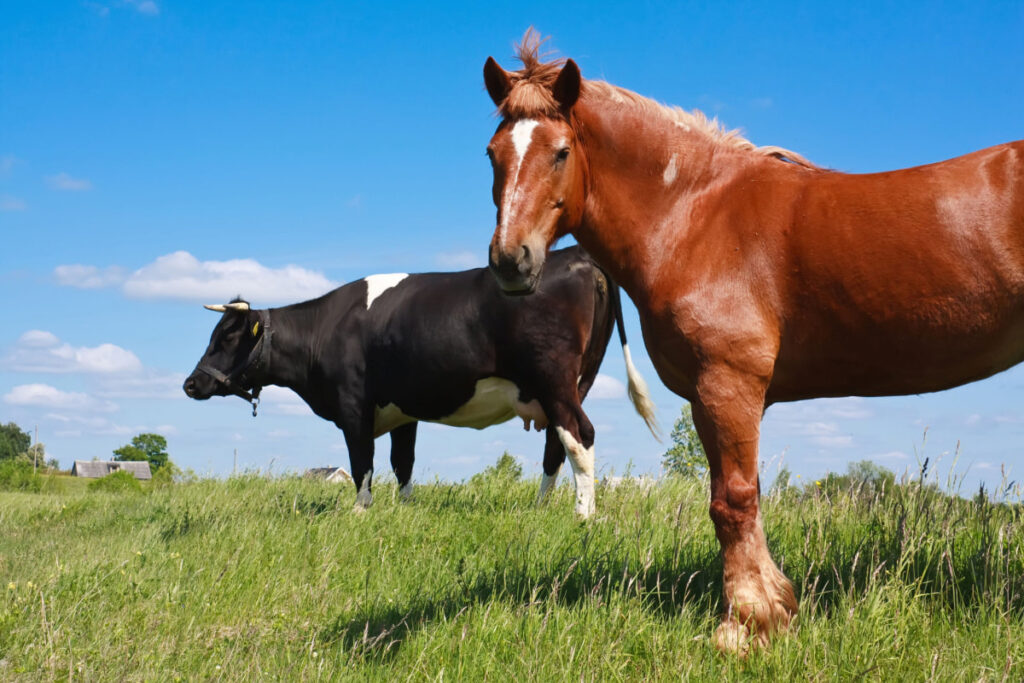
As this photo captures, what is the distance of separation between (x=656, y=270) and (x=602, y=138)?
29.5 inches

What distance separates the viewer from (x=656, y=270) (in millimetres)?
4148

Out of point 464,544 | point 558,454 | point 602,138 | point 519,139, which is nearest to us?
point 519,139

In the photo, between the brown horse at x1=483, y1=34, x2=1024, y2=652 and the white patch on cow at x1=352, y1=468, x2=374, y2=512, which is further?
the white patch on cow at x1=352, y1=468, x2=374, y2=512

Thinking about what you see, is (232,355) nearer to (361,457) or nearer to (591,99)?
(361,457)

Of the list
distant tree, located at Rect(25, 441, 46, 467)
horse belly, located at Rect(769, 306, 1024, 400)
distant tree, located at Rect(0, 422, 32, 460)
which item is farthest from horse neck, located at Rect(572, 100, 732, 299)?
distant tree, located at Rect(0, 422, 32, 460)

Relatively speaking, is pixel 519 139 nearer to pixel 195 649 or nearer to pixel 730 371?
pixel 730 371

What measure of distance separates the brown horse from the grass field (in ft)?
1.68

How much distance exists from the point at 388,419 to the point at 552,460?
2299mm

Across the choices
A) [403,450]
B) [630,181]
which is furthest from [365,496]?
[630,181]

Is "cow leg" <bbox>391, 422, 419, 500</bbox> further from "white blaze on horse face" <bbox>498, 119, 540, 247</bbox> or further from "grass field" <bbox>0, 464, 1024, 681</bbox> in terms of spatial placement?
"white blaze on horse face" <bbox>498, 119, 540, 247</bbox>

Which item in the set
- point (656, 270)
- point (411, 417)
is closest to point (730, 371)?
point (656, 270)

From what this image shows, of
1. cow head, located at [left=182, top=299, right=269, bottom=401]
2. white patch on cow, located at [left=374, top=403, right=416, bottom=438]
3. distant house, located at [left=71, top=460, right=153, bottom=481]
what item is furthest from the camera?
distant house, located at [left=71, top=460, right=153, bottom=481]

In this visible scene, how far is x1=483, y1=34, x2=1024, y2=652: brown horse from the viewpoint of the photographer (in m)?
3.77

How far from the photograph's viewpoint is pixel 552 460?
8.66 meters
